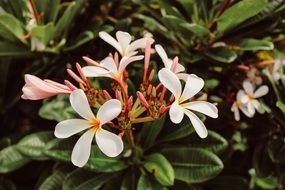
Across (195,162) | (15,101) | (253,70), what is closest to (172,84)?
(195,162)

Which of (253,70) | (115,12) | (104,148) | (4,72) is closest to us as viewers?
(104,148)

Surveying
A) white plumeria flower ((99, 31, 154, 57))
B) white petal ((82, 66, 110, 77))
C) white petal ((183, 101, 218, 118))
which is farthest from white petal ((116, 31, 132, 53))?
white petal ((183, 101, 218, 118))

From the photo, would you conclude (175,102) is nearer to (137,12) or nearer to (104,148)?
(104,148)

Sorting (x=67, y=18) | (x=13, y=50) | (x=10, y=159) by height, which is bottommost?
(x=10, y=159)

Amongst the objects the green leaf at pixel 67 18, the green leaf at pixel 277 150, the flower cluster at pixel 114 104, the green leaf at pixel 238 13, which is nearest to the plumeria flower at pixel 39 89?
the flower cluster at pixel 114 104

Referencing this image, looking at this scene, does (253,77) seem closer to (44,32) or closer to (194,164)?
(194,164)

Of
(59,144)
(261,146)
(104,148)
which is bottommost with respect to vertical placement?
(261,146)

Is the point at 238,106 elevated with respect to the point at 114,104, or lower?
lower

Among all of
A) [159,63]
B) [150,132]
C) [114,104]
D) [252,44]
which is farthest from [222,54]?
[114,104]
